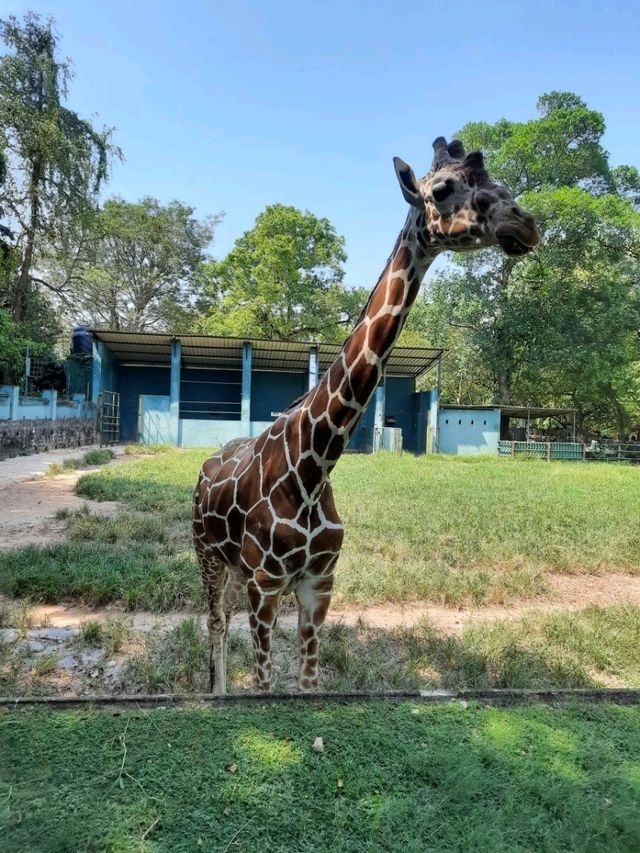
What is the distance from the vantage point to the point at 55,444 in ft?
59.5

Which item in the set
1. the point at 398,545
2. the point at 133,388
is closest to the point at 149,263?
the point at 133,388

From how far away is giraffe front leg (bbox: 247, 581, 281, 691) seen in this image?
2.44 m

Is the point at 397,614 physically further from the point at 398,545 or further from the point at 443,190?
the point at 443,190

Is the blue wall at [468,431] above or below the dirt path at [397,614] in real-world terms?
above

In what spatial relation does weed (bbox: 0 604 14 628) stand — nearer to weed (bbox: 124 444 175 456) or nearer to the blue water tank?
weed (bbox: 124 444 175 456)

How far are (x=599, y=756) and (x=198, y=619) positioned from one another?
313 centimetres

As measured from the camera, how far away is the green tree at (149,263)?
30.1m

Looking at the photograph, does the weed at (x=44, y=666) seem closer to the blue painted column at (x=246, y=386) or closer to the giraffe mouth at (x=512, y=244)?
the giraffe mouth at (x=512, y=244)

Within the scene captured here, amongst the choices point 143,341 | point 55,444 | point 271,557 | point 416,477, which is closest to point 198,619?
point 271,557

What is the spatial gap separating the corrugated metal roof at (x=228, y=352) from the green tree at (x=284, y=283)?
2600 millimetres

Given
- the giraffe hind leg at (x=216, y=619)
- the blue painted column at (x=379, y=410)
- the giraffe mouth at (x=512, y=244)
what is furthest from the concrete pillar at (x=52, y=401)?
the giraffe mouth at (x=512, y=244)

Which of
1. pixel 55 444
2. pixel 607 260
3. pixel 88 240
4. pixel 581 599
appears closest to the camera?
pixel 581 599

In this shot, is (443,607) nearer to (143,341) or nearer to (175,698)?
(175,698)

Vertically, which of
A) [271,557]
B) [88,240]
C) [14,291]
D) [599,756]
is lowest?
[599,756]
